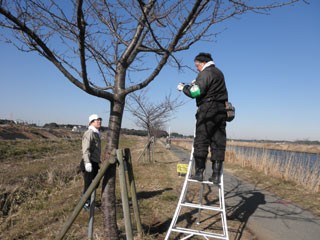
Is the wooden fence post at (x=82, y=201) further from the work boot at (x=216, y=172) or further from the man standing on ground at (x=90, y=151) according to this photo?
the man standing on ground at (x=90, y=151)

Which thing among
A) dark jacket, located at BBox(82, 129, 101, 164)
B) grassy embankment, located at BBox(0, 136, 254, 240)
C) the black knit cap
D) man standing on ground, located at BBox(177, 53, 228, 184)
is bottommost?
grassy embankment, located at BBox(0, 136, 254, 240)

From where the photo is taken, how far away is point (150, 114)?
14.7 m

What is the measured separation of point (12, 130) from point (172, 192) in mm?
36773

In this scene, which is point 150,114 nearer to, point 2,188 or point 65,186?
point 65,186

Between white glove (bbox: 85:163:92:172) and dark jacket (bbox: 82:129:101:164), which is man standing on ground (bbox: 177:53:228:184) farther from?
dark jacket (bbox: 82:129:101:164)

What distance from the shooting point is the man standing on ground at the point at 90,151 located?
4643 millimetres

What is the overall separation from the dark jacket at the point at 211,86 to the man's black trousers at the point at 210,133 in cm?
11

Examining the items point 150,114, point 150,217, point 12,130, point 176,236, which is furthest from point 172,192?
point 12,130

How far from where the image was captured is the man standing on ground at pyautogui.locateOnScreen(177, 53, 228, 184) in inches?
127

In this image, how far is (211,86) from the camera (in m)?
3.27

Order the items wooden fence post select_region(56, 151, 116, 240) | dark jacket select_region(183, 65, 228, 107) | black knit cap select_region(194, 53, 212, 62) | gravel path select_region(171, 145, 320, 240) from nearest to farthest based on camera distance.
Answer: wooden fence post select_region(56, 151, 116, 240), dark jacket select_region(183, 65, 228, 107), black knit cap select_region(194, 53, 212, 62), gravel path select_region(171, 145, 320, 240)

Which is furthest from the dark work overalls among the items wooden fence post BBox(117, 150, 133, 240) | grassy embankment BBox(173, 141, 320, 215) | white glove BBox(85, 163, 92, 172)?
grassy embankment BBox(173, 141, 320, 215)

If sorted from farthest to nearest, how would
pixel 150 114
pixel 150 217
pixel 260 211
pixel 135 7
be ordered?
pixel 150 114 → pixel 260 211 → pixel 150 217 → pixel 135 7

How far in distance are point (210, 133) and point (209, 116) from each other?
245mm
